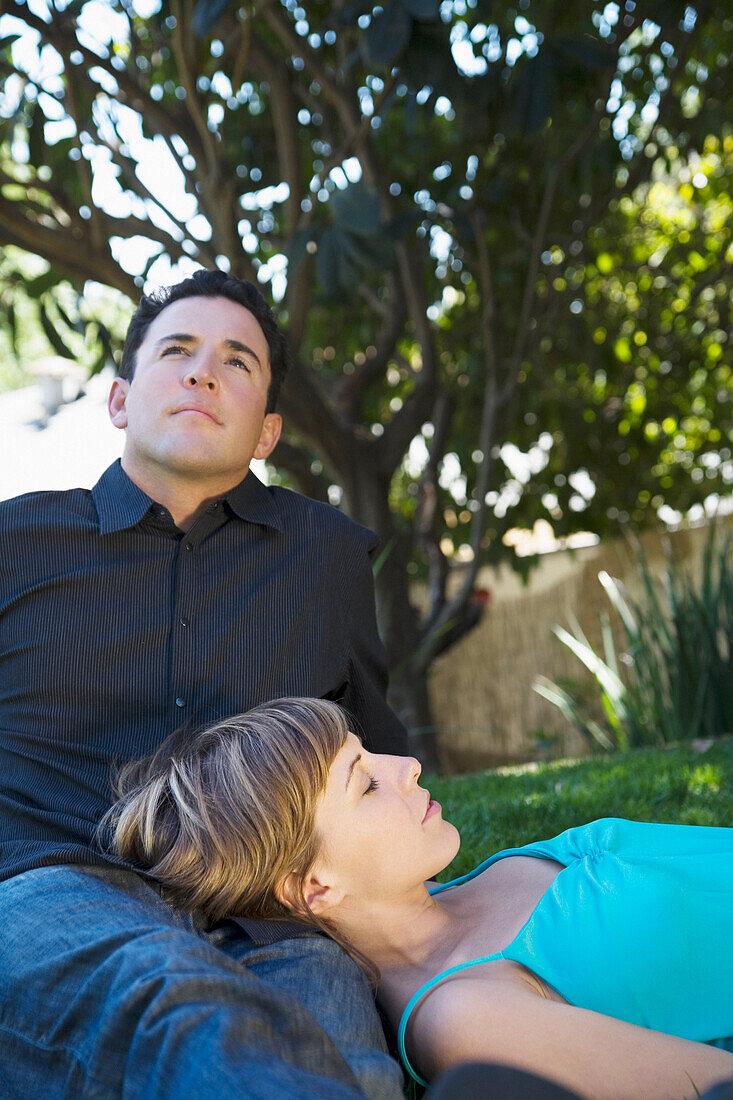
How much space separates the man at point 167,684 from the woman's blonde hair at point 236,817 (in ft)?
0.14

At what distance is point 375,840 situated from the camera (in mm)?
1421

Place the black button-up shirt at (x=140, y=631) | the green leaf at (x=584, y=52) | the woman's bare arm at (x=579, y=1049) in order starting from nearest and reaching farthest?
the woman's bare arm at (x=579, y=1049)
the black button-up shirt at (x=140, y=631)
the green leaf at (x=584, y=52)

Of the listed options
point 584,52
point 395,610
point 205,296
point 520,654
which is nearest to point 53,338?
point 395,610

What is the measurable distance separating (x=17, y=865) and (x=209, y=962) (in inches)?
18.5

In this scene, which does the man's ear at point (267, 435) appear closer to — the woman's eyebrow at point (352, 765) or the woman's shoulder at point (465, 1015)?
the woman's eyebrow at point (352, 765)

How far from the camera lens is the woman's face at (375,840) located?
1.42 m

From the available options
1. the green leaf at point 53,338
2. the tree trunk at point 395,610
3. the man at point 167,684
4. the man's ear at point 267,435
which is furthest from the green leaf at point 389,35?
the tree trunk at point 395,610

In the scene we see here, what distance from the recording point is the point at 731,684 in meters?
3.88

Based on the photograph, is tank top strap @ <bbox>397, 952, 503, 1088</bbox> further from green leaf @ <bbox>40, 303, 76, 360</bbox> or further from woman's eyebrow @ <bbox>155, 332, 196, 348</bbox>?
green leaf @ <bbox>40, 303, 76, 360</bbox>

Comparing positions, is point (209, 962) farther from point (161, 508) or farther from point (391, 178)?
point (391, 178)

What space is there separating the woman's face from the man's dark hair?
117 centimetres

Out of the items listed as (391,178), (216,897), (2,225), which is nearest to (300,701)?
(216,897)

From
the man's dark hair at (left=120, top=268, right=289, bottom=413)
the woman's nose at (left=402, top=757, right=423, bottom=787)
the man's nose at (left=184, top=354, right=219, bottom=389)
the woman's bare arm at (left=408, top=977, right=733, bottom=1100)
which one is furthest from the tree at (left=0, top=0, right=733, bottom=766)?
the woman's bare arm at (left=408, top=977, right=733, bottom=1100)

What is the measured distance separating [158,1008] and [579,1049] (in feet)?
1.51
